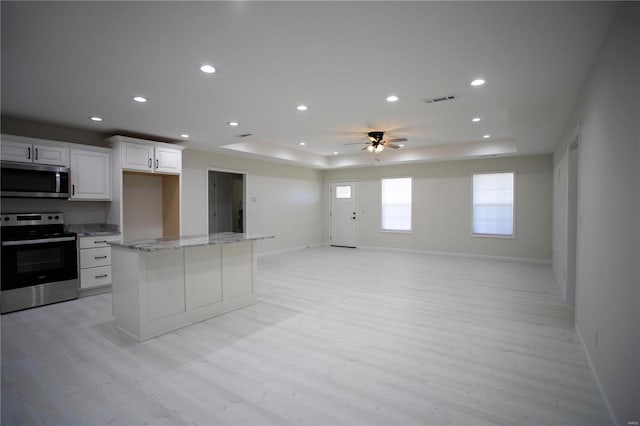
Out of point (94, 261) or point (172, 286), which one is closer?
point (172, 286)

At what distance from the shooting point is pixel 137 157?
498cm

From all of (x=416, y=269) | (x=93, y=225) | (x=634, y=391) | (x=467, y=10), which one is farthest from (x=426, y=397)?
(x=93, y=225)

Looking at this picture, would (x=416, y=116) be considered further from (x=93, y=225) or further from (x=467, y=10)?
(x=93, y=225)

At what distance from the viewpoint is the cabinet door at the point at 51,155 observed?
163 inches

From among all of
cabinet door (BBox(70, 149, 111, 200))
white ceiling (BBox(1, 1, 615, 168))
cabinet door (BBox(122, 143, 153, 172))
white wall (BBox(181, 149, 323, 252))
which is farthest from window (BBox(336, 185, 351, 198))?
cabinet door (BBox(70, 149, 111, 200))

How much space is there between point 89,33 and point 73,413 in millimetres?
2534

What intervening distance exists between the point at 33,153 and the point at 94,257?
1.55 meters

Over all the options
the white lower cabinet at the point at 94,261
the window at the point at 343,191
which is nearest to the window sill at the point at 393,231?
the window at the point at 343,191

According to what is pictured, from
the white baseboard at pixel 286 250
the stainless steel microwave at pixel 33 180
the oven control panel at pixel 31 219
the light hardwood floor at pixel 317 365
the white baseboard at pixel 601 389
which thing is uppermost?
the stainless steel microwave at pixel 33 180

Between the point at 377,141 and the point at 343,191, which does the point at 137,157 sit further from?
the point at 343,191

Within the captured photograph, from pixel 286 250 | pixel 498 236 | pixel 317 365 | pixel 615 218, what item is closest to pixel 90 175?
pixel 317 365

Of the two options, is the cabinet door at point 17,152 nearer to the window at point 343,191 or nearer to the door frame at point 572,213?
the door frame at point 572,213

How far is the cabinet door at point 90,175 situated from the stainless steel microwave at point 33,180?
126mm

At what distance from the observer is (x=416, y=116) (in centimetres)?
454
